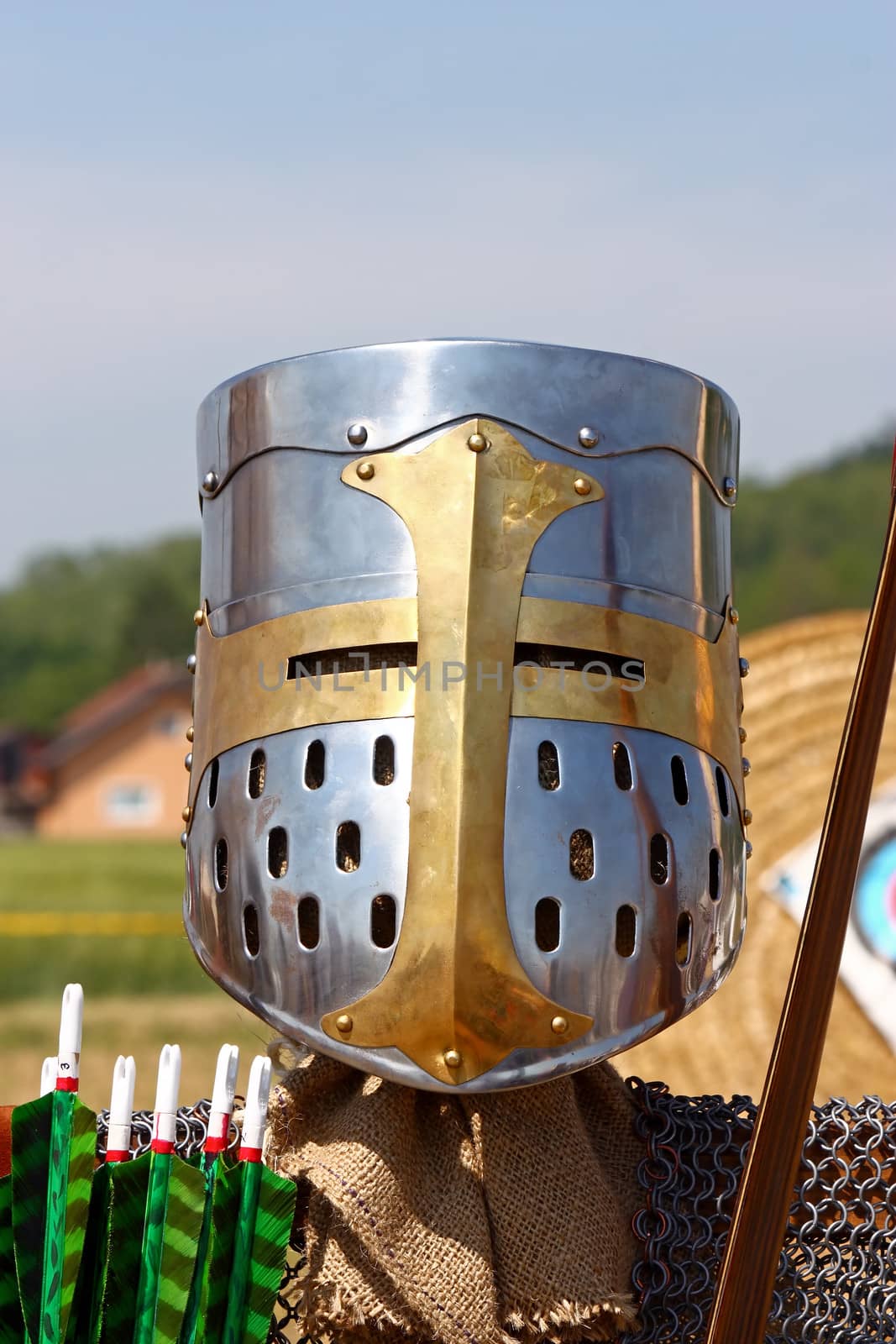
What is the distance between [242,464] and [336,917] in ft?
1.42

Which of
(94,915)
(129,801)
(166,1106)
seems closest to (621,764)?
(166,1106)

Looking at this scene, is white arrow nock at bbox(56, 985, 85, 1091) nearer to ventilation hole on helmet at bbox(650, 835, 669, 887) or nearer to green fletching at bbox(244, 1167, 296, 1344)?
green fletching at bbox(244, 1167, 296, 1344)

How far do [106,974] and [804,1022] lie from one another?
27.5ft

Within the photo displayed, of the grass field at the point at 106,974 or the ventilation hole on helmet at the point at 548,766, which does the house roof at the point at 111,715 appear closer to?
the grass field at the point at 106,974

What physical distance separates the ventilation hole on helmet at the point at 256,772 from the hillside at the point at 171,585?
23.3 m

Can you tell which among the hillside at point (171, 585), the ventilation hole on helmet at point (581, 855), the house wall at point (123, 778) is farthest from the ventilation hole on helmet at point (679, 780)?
the house wall at point (123, 778)

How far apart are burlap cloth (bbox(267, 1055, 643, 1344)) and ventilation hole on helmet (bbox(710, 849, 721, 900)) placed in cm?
23

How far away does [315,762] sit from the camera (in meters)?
1.50

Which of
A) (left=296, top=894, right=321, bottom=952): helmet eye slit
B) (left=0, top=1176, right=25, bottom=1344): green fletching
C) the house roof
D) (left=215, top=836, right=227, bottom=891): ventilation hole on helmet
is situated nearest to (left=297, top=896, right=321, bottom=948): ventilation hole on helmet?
(left=296, top=894, right=321, bottom=952): helmet eye slit

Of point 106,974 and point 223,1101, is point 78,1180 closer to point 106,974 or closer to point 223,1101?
point 223,1101

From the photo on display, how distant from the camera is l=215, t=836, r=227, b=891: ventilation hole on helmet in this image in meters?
1.54

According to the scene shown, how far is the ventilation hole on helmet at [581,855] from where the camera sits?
1.46 meters

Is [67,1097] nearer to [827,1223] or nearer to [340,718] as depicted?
[340,718]

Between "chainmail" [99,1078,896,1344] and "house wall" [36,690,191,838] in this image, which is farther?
"house wall" [36,690,191,838]
